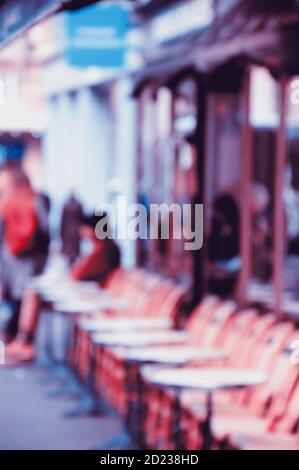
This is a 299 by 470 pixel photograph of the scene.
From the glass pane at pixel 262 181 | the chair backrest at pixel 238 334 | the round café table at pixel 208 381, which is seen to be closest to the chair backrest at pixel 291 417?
the round café table at pixel 208 381

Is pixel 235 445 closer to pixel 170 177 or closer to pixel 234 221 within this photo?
pixel 234 221

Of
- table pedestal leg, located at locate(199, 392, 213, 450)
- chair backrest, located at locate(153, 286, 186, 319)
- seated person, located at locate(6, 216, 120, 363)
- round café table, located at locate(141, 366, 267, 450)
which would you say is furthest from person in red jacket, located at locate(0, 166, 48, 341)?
table pedestal leg, located at locate(199, 392, 213, 450)

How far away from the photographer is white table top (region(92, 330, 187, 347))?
6855 mm

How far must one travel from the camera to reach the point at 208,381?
5.38 metres

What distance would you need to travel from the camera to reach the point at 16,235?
10.5 meters

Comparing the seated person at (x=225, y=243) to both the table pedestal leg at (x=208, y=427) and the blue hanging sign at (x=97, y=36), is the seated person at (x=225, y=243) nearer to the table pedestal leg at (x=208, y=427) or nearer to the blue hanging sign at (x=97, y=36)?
the blue hanging sign at (x=97, y=36)

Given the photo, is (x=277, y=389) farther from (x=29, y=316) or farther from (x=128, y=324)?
(x=29, y=316)

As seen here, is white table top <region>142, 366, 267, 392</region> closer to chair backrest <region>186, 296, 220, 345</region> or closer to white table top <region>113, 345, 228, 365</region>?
white table top <region>113, 345, 228, 365</region>

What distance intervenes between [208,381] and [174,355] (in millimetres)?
906

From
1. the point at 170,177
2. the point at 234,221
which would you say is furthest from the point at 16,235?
the point at 234,221

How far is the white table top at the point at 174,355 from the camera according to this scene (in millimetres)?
6104

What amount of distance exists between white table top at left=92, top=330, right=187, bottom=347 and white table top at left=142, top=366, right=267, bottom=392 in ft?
3.43

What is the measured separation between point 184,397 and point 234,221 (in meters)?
2.04
